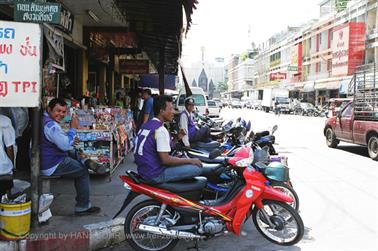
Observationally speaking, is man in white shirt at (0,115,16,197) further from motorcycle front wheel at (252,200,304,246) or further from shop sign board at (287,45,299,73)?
shop sign board at (287,45,299,73)

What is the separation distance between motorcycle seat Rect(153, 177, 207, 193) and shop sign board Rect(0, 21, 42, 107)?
1716 millimetres

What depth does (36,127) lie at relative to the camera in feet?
15.8

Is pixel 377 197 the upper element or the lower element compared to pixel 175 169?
lower

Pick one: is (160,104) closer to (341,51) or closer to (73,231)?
(73,231)

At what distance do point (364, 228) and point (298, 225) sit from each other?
1.55 meters

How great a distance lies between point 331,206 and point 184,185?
324cm

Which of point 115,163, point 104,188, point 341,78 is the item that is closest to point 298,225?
point 104,188

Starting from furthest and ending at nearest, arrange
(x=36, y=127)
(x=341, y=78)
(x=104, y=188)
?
(x=341, y=78)
(x=104, y=188)
(x=36, y=127)

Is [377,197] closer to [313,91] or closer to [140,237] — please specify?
[140,237]

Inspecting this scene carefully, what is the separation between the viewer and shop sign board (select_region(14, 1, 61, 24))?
177 inches

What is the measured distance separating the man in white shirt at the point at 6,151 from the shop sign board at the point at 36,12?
1.14 m

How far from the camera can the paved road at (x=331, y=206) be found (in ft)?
16.3

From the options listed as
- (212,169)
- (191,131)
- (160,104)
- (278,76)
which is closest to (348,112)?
(191,131)

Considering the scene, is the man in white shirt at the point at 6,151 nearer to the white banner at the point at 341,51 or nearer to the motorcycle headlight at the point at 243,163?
the motorcycle headlight at the point at 243,163
